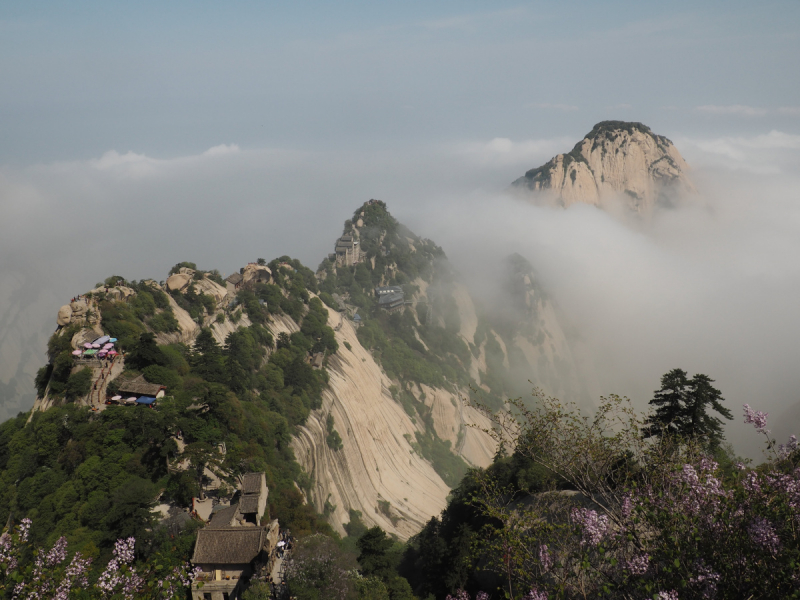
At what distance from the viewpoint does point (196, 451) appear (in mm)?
35438

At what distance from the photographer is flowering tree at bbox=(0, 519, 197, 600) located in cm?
2050

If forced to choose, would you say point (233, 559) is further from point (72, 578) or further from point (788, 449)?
point (788, 449)

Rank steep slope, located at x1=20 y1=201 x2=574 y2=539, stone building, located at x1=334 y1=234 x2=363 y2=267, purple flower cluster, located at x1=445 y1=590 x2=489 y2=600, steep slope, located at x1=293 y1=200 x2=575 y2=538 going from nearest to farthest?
purple flower cluster, located at x1=445 y1=590 x2=489 y2=600 < steep slope, located at x1=20 y1=201 x2=574 y2=539 < steep slope, located at x1=293 y1=200 x2=575 y2=538 < stone building, located at x1=334 y1=234 x2=363 y2=267

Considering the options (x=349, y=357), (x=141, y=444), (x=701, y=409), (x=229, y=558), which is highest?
(x=701, y=409)

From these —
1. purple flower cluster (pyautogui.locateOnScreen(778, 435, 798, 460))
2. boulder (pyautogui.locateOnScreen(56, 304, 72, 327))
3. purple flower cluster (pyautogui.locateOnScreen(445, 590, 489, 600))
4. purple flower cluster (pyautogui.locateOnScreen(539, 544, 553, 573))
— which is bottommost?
purple flower cluster (pyautogui.locateOnScreen(445, 590, 489, 600))

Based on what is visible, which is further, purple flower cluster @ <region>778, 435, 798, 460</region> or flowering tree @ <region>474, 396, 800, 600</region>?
purple flower cluster @ <region>778, 435, 798, 460</region>

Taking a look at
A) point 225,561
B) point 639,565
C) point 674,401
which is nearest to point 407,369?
point 674,401

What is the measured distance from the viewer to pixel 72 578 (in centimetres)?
2309

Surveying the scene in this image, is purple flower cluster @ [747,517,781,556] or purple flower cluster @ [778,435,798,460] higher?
purple flower cluster @ [778,435,798,460]

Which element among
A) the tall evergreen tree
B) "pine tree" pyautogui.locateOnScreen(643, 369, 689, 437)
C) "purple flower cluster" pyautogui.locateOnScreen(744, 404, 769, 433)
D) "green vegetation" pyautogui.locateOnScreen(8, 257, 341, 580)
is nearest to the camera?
"purple flower cluster" pyautogui.locateOnScreen(744, 404, 769, 433)

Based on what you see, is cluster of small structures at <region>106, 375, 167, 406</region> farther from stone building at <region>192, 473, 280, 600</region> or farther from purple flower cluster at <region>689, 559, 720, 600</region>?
purple flower cluster at <region>689, 559, 720, 600</region>

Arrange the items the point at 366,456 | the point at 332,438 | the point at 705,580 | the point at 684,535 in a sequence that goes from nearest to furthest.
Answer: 1. the point at 705,580
2. the point at 684,535
3. the point at 332,438
4. the point at 366,456

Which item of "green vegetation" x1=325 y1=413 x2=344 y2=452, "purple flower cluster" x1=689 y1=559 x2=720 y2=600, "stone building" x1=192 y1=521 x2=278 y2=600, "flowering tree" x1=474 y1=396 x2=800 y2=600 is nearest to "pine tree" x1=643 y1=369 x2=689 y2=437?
"flowering tree" x1=474 y1=396 x2=800 y2=600

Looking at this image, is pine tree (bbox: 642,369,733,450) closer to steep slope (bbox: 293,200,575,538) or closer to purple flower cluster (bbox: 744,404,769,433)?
purple flower cluster (bbox: 744,404,769,433)
